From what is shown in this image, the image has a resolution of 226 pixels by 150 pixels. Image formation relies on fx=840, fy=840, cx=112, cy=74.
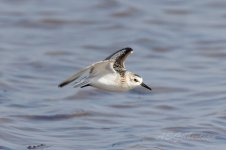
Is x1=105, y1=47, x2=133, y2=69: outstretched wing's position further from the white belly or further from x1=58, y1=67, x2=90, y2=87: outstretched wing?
x1=58, y1=67, x2=90, y2=87: outstretched wing

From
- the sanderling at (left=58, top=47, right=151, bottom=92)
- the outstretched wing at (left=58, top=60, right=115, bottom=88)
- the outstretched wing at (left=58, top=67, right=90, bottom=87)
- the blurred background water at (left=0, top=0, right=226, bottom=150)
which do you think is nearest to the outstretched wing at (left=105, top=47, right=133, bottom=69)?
the sanderling at (left=58, top=47, right=151, bottom=92)

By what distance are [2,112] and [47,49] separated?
4.39 meters

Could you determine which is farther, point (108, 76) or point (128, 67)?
point (128, 67)

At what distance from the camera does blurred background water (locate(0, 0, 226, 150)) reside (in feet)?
39.5

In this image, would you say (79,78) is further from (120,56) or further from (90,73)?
(120,56)

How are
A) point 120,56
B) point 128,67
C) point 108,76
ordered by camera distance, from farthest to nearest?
point 128,67
point 108,76
point 120,56

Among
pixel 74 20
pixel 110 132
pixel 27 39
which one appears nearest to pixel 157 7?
pixel 74 20

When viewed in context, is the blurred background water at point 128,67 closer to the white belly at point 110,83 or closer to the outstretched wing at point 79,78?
the white belly at point 110,83

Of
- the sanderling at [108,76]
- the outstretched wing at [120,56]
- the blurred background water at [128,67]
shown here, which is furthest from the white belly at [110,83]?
the blurred background water at [128,67]

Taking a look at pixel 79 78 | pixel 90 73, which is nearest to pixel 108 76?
pixel 90 73

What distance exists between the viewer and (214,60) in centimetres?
1697

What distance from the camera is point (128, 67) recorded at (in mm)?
16250

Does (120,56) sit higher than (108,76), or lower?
higher

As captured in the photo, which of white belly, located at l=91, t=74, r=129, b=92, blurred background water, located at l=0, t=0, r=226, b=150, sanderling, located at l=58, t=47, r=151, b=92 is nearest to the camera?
sanderling, located at l=58, t=47, r=151, b=92
